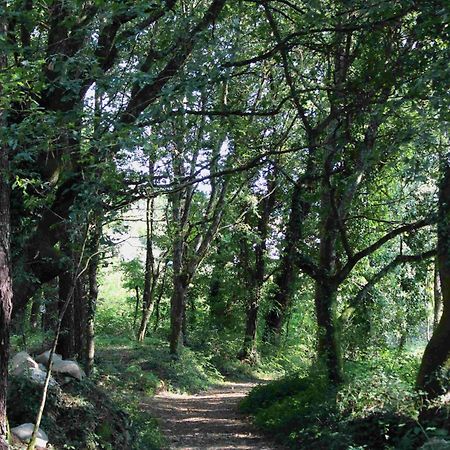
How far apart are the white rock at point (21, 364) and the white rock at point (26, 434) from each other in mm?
1187

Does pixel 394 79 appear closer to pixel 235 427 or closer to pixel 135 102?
pixel 135 102

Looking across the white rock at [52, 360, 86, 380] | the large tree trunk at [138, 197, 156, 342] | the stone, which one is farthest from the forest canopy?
the large tree trunk at [138, 197, 156, 342]

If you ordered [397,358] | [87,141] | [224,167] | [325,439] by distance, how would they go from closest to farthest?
[87,141]
[325,439]
[224,167]
[397,358]

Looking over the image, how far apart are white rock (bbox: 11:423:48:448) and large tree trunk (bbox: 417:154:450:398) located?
16.6ft

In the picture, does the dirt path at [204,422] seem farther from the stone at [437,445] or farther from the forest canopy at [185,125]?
the stone at [437,445]

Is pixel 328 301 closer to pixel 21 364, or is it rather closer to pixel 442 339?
pixel 442 339

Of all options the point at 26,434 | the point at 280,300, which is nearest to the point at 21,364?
the point at 26,434

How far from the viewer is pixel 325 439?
838 centimetres

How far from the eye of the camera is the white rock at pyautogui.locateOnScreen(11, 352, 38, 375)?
7.60 metres

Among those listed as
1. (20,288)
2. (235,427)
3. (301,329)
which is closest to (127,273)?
(301,329)

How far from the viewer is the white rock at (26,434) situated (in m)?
6.18

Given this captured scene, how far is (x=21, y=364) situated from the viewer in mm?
7785

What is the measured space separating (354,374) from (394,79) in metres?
5.68

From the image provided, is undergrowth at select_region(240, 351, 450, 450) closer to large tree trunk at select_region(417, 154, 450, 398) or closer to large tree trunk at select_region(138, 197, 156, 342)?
large tree trunk at select_region(417, 154, 450, 398)
